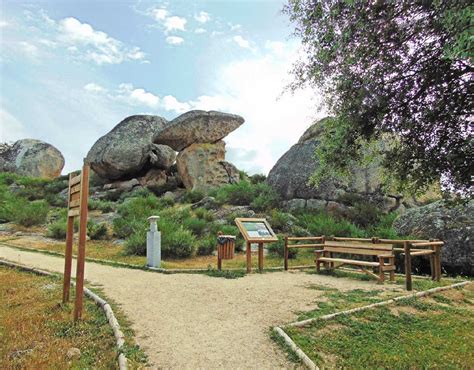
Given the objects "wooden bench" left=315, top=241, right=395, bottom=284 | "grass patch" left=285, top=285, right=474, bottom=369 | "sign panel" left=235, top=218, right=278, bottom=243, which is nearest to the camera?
"grass patch" left=285, top=285, right=474, bottom=369

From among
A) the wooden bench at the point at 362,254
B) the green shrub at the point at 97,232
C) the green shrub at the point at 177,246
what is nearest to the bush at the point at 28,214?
the green shrub at the point at 97,232

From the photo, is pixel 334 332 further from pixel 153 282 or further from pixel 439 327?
pixel 153 282

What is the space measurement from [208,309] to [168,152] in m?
18.0

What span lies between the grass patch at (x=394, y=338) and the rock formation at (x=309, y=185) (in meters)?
8.29

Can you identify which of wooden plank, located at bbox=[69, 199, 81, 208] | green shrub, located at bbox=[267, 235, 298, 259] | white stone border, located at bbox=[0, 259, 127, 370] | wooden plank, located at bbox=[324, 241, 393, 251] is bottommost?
white stone border, located at bbox=[0, 259, 127, 370]

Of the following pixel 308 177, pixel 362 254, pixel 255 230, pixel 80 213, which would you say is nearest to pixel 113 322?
pixel 80 213

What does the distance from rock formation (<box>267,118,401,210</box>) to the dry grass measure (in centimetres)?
974

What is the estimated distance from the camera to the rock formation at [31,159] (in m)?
28.0

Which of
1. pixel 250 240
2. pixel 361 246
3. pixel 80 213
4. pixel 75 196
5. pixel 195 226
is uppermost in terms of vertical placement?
pixel 75 196

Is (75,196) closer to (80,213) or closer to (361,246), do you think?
(80,213)

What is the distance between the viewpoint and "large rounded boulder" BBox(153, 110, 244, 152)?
19672mm

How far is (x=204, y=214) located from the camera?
1473 cm

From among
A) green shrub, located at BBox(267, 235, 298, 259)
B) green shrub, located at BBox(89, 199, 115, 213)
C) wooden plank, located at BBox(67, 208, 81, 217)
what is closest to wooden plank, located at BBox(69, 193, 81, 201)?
wooden plank, located at BBox(67, 208, 81, 217)

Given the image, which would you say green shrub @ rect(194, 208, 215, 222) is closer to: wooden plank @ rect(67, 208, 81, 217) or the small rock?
wooden plank @ rect(67, 208, 81, 217)
